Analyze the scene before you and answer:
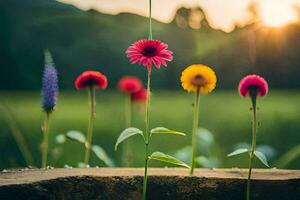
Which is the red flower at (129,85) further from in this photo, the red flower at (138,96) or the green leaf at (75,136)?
the green leaf at (75,136)

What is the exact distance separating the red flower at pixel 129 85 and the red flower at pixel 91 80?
1.39 feet

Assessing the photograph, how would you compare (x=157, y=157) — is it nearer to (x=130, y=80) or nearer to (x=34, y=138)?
(x=130, y=80)

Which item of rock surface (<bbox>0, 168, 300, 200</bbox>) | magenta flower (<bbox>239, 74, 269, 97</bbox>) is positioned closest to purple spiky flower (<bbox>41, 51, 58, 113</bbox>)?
rock surface (<bbox>0, 168, 300, 200</bbox>)

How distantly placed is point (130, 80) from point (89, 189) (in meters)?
0.96

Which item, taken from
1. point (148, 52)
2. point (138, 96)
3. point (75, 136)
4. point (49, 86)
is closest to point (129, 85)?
point (138, 96)

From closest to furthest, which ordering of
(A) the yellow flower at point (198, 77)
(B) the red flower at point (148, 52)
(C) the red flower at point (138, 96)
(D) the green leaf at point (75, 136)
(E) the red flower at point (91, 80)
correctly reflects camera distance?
(B) the red flower at point (148, 52), (A) the yellow flower at point (198, 77), (E) the red flower at point (91, 80), (D) the green leaf at point (75, 136), (C) the red flower at point (138, 96)

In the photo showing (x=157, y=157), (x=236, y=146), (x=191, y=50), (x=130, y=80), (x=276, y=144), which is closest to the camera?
(x=157, y=157)

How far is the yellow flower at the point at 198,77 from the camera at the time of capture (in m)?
2.43

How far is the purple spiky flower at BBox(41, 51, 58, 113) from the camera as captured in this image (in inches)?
104

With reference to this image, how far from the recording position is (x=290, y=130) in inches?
165

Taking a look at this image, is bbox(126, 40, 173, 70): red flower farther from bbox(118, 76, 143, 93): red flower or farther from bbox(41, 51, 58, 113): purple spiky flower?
bbox(118, 76, 143, 93): red flower

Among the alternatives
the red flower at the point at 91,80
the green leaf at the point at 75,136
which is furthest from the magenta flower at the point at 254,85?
the green leaf at the point at 75,136

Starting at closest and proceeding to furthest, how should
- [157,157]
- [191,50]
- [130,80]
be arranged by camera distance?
[157,157] → [130,80] → [191,50]

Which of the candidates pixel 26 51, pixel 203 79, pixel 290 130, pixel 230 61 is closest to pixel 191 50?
pixel 230 61
